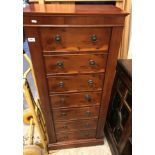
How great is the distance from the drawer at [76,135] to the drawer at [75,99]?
0.38m

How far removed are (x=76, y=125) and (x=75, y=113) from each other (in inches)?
6.6

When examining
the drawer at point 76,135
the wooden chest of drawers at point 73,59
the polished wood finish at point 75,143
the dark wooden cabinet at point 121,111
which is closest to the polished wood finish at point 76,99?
the wooden chest of drawers at point 73,59

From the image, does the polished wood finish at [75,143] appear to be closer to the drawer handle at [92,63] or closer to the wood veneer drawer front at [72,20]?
the drawer handle at [92,63]

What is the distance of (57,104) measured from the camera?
129 cm

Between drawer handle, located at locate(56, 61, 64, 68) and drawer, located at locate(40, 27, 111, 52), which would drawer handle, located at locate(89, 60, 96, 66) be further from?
drawer handle, located at locate(56, 61, 64, 68)

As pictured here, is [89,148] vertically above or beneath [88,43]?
beneath

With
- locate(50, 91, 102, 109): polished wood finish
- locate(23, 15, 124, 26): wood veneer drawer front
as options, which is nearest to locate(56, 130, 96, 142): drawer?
locate(50, 91, 102, 109): polished wood finish

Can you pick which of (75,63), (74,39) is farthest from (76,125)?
(74,39)

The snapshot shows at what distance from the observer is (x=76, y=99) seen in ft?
4.23
